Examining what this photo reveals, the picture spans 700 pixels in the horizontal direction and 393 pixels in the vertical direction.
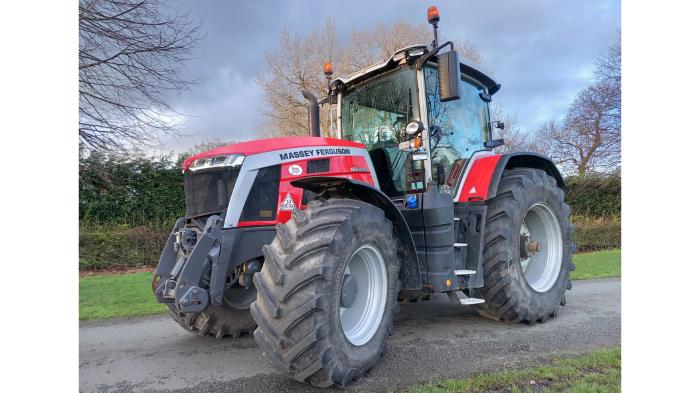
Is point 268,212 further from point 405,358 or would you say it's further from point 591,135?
point 591,135

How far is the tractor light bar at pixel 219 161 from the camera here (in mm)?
3287

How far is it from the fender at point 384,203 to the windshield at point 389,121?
0.85 metres

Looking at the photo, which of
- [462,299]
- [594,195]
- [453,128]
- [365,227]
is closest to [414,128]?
[453,128]

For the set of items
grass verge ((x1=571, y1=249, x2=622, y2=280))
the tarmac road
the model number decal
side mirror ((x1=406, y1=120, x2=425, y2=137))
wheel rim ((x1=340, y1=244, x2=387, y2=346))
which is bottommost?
grass verge ((x1=571, y1=249, x2=622, y2=280))

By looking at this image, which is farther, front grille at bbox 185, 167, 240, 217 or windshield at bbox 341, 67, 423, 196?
windshield at bbox 341, 67, 423, 196

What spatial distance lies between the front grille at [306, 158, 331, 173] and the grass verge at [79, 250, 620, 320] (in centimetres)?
323

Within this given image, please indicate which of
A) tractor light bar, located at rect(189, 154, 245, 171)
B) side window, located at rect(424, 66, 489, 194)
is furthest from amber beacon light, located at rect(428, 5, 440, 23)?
tractor light bar, located at rect(189, 154, 245, 171)

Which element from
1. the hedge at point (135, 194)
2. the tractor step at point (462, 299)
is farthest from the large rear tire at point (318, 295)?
the hedge at point (135, 194)

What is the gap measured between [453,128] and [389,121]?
0.72 meters

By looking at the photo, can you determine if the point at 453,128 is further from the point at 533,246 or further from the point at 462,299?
the point at 462,299

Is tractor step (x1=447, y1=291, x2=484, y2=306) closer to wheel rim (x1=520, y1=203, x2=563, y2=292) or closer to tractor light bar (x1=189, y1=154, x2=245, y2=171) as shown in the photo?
wheel rim (x1=520, y1=203, x2=563, y2=292)

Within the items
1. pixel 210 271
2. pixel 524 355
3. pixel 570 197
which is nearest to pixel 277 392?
pixel 210 271

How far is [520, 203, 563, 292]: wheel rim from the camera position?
482cm

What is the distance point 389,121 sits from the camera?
4.40 meters
